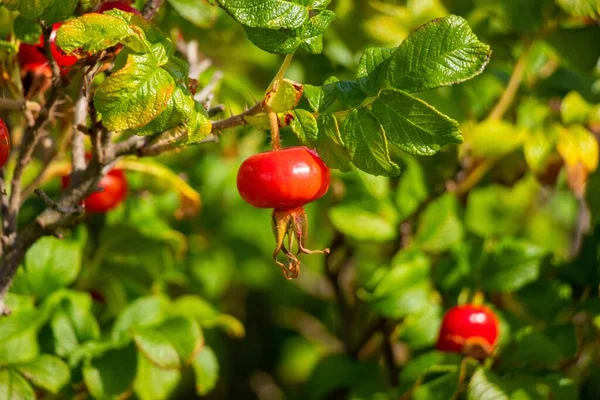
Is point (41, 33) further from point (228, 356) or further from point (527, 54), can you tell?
point (228, 356)

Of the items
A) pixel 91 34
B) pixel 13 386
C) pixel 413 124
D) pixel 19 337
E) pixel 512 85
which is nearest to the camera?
pixel 91 34

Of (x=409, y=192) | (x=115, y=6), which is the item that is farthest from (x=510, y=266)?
(x=115, y=6)

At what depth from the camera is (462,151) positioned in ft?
6.05

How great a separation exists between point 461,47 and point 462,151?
0.88 metres

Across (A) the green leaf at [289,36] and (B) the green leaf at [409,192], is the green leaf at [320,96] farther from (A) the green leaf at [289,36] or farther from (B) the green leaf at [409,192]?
(B) the green leaf at [409,192]

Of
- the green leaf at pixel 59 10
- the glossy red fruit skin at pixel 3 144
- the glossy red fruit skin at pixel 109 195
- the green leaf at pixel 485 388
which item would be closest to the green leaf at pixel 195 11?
the glossy red fruit skin at pixel 109 195

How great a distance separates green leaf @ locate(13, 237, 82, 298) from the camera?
1497 mm

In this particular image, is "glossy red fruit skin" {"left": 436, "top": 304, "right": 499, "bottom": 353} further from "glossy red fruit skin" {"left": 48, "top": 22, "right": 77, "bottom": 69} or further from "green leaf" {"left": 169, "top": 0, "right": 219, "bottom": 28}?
"glossy red fruit skin" {"left": 48, "top": 22, "right": 77, "bottom": 69}

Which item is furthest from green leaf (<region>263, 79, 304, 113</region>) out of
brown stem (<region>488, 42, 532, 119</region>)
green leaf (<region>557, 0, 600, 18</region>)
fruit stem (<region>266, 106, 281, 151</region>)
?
brown stem (<region>488, 42, 532, 119</region>)

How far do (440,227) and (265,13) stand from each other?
915mm

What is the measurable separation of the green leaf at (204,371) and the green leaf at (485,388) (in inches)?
20.9

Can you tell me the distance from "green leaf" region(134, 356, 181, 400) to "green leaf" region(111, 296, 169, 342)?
70 mm

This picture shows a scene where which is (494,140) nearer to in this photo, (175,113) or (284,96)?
(284,96)

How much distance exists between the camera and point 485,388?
4.66 ft
